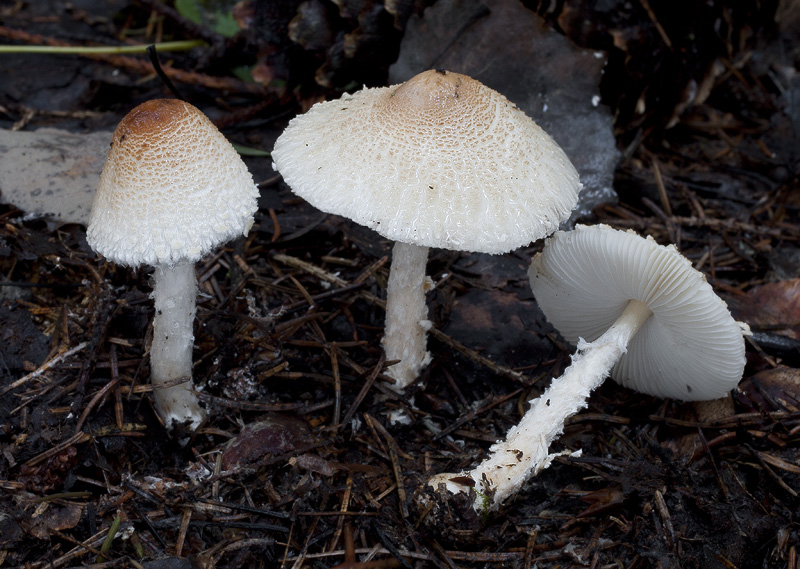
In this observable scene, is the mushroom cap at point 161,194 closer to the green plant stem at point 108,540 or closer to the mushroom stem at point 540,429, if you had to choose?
the green plant stem at point 108,540

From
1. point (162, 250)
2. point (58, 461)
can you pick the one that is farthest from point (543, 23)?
point (58, 461)

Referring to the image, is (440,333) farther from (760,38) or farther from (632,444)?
(760,38)

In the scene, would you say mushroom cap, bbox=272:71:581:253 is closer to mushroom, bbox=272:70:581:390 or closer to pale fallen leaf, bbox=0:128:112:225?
mushroom, bbox=272:70:581:390

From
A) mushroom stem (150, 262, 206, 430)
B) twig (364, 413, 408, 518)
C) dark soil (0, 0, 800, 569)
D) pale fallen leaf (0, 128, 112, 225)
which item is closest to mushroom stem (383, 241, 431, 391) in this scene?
dark soil (0, 0, 800, 569)

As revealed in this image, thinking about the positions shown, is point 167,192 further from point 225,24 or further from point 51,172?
point 225,24

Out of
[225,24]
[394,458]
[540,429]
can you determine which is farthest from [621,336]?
[225,24]

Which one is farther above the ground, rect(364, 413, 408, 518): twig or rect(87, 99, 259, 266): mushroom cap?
rect(87, 99, 259, 266): mushroom cap

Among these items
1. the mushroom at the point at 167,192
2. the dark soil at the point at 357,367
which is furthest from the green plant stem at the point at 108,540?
the mushroom at the point at 167,192
